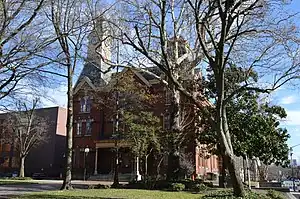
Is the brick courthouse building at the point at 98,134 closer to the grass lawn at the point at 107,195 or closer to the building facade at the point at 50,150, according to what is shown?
the building facade at the point at 50,150

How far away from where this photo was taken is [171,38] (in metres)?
23.8

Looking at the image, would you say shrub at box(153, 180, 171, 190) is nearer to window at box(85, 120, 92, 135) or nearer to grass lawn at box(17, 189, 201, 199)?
grass lawn at box(17, 189, 201, 199)

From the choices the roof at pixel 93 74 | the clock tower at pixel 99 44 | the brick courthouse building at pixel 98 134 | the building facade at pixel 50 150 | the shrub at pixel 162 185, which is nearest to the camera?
the clock tower at pixel 99 44

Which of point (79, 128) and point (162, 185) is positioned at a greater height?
point (79, 128)

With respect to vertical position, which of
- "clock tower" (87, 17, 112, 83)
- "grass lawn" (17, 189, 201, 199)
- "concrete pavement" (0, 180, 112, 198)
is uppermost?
"clock tower" (87, 17, 112, 83)

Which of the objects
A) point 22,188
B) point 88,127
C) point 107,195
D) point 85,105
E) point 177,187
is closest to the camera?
point 107,195

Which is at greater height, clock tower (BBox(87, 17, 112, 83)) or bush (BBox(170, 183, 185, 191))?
clock tower (BBox(87, 17, 112, 83))

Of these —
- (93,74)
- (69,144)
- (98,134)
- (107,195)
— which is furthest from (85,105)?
(107,195)

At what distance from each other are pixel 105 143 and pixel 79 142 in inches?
197

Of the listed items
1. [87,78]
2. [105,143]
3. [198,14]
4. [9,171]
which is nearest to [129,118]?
[198,14]

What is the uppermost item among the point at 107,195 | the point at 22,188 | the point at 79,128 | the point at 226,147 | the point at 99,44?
the point at 99,44

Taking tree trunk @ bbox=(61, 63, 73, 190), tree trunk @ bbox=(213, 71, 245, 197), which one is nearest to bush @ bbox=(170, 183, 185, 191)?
tree trunk @ bbox=(61, 63, 73, 190)

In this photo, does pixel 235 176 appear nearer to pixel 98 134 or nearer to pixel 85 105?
pixel 98 134

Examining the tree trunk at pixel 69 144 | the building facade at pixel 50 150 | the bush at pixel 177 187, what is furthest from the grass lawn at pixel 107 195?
the building facade at pixel 50 150
